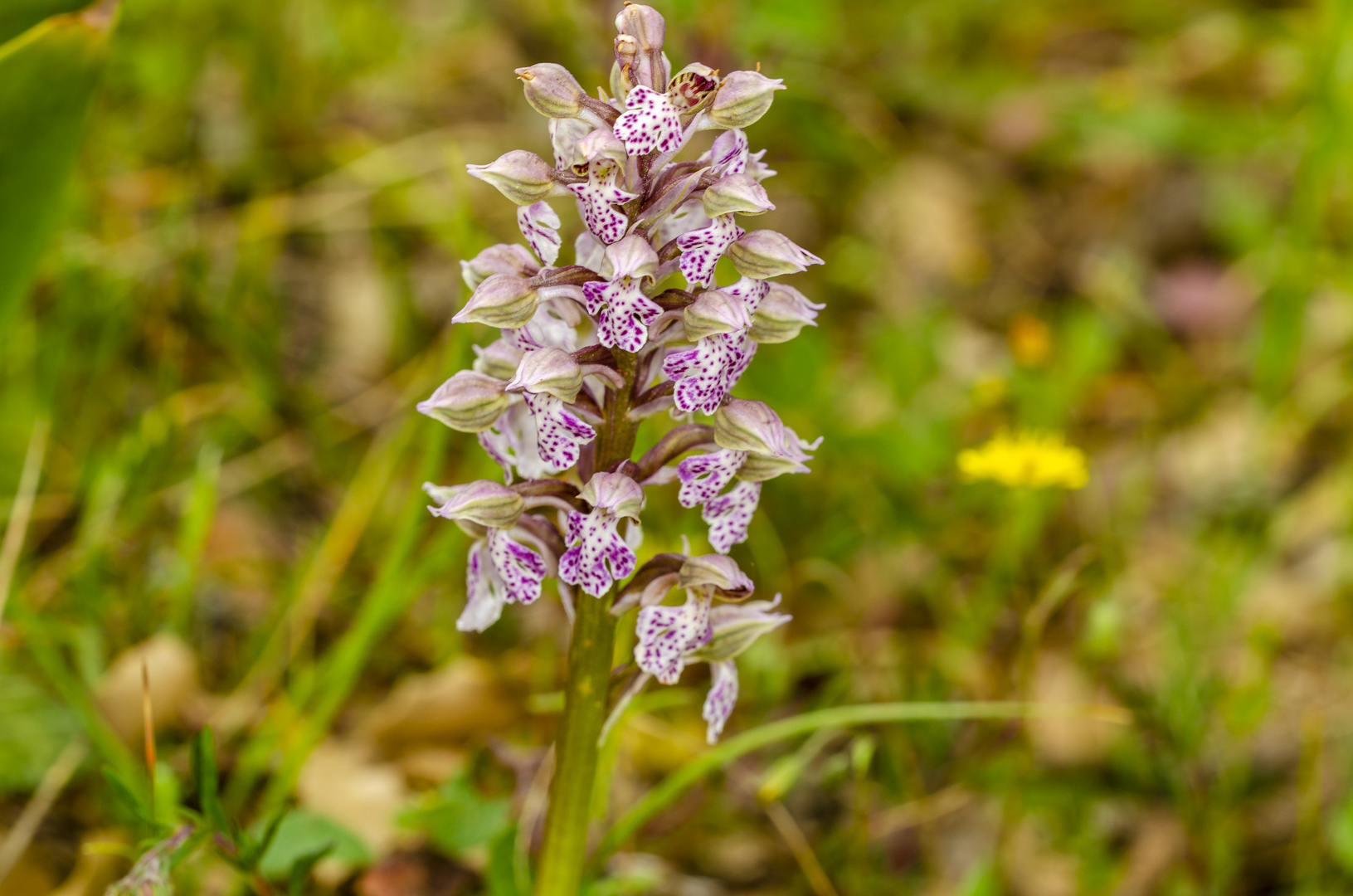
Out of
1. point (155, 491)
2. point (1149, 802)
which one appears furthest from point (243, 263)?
point (1149, 802)

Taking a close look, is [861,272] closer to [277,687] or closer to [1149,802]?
[1149,802]

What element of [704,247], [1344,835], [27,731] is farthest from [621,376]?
[1344,835]

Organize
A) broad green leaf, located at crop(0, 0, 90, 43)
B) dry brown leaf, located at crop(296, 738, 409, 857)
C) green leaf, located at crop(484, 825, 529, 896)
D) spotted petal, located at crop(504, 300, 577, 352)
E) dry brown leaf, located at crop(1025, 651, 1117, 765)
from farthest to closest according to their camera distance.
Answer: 1. dry brown leaf, located at crop(1025, 651, 1117, 765)
2. dry brown leaf, located at crop(296, 738, 409, 857)
3. broad green leaf, located at crop(0, 0, 90, 43)
4. green leaf, located at crop(484, 825, 529, 896)
5. spotted petal, located at crop(504, 300, 577, 352)

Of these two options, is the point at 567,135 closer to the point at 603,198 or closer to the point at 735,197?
the point at 603,198

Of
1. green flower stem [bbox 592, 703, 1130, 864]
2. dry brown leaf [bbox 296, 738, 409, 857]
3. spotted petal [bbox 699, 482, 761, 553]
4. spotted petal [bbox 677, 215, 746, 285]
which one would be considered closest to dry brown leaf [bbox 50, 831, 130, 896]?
dry brown leaf [bbox 296, 738, 409, 857]

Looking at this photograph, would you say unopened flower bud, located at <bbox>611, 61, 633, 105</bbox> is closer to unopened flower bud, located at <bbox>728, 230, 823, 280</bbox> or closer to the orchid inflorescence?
the orchid inflorescence

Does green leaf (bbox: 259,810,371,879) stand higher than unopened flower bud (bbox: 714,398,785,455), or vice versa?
unopened flower bud (bbox: 714,398,785,455)
